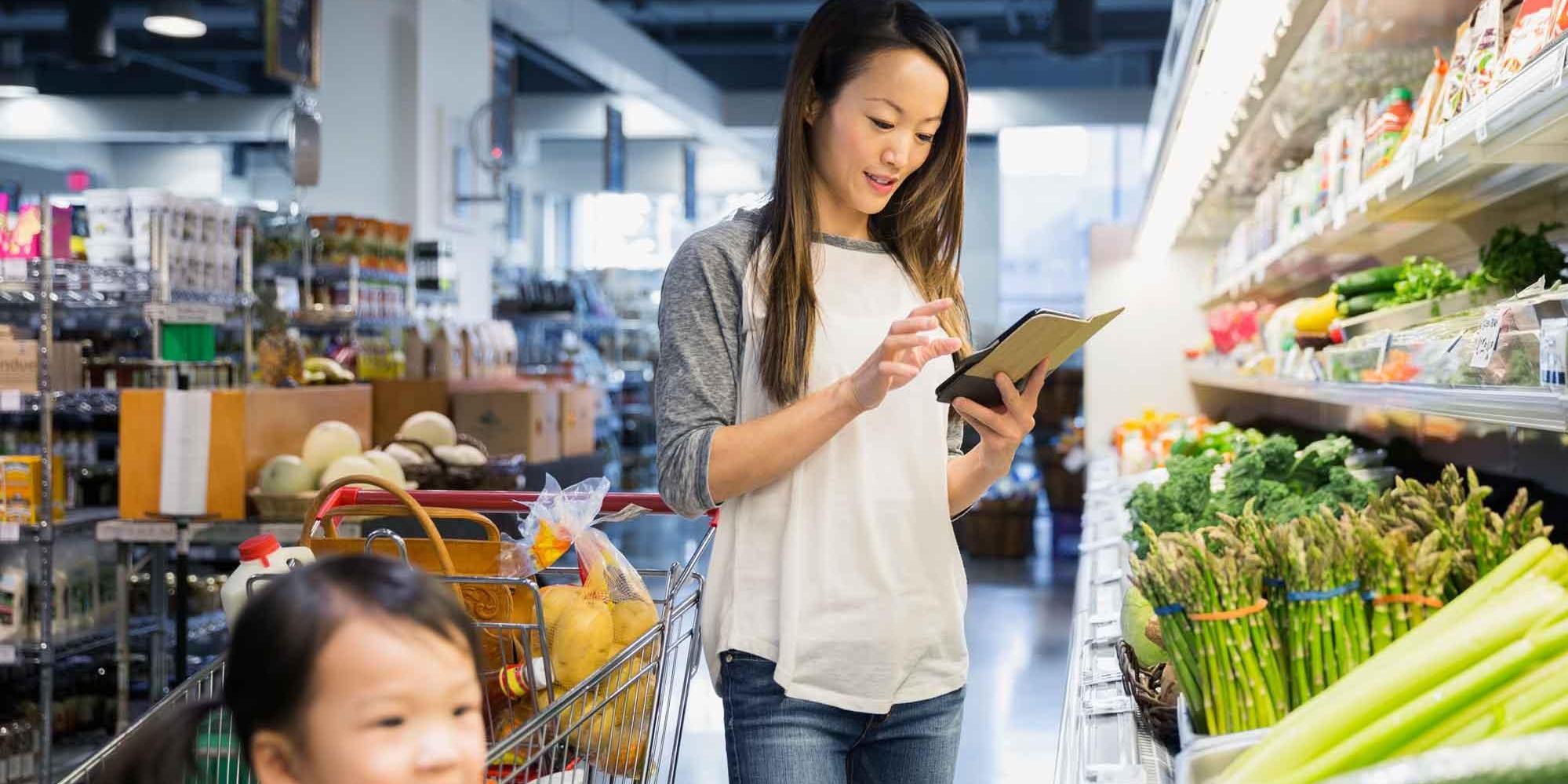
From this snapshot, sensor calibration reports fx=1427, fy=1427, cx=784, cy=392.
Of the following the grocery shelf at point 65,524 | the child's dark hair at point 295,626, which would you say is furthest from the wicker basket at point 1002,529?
the child's dark hair at point 295,626

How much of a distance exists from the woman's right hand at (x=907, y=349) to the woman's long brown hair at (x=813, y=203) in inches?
6.8

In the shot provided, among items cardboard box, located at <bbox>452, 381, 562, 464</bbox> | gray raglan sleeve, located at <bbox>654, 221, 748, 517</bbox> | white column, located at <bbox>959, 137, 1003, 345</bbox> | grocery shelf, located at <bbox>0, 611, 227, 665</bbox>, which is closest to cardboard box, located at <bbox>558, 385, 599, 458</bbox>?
cardboard box, located at <bbox>452, 381, 562, 464</bbox>

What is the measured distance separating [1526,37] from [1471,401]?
1.61 feet

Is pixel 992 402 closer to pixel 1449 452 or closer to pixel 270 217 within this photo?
pixel 1449 452

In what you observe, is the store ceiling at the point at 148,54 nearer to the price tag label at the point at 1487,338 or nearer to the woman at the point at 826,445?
the woman at the point at 826,445

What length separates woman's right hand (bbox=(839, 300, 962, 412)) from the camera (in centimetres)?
150

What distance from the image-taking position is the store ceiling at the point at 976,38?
1391 centimetres

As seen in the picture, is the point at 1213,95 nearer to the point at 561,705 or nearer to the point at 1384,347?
the point at 1384,347

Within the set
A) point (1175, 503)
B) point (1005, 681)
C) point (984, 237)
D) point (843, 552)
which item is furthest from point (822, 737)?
point (984, 237)

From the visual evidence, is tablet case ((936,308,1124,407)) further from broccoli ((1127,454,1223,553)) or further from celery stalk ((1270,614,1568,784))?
broccoli ((1127,454,1223,553))

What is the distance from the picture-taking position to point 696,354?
1694 millimetres

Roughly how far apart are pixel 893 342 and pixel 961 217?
42 centimetres

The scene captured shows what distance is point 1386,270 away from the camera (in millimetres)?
3188

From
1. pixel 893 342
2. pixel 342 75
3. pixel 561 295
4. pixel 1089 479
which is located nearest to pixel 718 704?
pixel 1089 479
